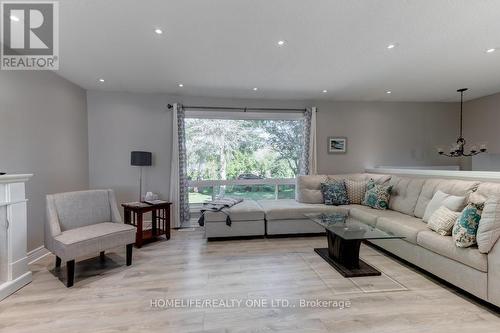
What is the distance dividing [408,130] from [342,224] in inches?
133

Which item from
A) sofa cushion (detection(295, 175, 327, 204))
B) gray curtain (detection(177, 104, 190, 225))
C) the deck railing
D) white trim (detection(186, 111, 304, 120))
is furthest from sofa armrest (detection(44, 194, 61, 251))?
sofa cushion (detection(295, 175, 327, 204))

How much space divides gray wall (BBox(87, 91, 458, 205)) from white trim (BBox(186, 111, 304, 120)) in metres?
0.17

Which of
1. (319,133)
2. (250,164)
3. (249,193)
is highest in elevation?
(319,133)

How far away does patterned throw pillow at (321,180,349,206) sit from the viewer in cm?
413

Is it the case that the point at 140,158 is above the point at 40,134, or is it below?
below

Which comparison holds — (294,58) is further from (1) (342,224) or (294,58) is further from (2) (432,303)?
(2) (432,303)

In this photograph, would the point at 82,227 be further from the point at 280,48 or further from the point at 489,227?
the point at 489,227

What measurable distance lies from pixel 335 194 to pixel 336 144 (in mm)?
1216

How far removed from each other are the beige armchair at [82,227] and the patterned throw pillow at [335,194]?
10.0ft

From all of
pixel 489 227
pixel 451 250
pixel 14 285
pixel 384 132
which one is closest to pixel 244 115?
pixel 384 132

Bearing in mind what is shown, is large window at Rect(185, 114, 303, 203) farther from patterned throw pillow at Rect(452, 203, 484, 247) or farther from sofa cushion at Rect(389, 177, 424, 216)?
patterned throw pillow at Rect(452, 203, 484, 247)

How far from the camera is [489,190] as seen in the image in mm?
2516

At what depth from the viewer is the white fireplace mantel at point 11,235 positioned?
2.24 m

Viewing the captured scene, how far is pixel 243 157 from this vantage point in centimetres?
477
